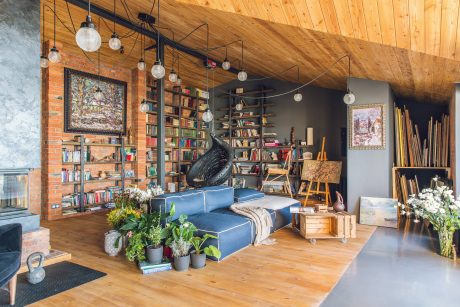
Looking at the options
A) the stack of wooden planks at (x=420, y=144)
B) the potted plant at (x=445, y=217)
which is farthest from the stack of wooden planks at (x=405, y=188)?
the potted plant at (x=445, y=217)

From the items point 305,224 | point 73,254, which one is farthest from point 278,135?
point 73,254

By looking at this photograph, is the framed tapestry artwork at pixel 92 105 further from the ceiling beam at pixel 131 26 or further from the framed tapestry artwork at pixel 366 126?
the framed tapestry artwork at pixel 366 126

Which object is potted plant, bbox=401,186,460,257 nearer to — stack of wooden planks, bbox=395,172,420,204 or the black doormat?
stack of wooden planks, bbox=395,172,420,204

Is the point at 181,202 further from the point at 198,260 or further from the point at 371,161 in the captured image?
the point at 371,161

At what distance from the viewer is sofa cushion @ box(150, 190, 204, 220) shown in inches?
142

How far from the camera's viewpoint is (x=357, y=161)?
5.32m

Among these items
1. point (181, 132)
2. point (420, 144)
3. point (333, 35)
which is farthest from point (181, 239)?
point (181, 132)

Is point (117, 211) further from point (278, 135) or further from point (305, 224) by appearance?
point (278, 135)

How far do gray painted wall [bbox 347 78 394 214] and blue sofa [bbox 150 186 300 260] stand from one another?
1.81 meters

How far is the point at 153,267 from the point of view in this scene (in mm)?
3045

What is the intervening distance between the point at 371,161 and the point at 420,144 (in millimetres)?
1311

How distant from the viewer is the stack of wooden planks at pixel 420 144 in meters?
5.31

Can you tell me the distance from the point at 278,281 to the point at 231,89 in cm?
676

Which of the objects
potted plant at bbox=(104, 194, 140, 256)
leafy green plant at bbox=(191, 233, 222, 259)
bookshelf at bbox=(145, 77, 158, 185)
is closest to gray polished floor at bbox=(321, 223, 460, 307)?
leafy green plant at bbox=(191, 233, 222, 259)
